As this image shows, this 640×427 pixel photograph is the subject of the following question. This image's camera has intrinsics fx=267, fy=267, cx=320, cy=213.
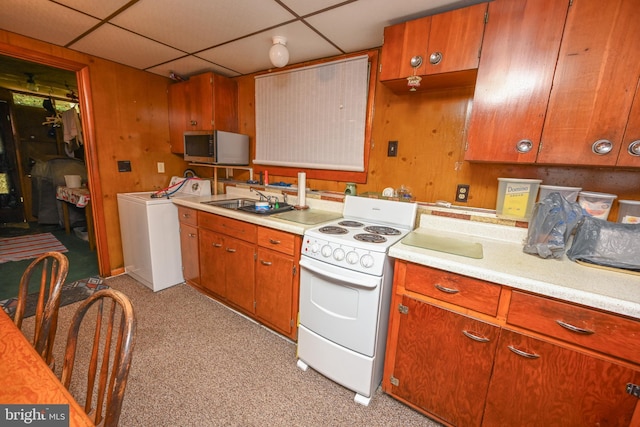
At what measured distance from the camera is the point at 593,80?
1211mm

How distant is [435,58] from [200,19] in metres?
1.53

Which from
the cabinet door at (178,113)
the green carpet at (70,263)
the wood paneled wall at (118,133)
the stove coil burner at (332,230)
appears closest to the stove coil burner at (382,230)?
the stove coil burner at (332,230)

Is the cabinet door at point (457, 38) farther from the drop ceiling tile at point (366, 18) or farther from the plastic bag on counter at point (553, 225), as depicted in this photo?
the plastic bag on counter at point (553, 225)

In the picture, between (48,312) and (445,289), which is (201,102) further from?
(445,289)

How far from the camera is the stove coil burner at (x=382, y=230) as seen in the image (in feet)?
5.50

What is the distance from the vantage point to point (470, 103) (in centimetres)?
177

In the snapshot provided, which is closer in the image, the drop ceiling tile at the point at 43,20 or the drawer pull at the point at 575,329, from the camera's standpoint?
the drawer pull at the point at 575,329

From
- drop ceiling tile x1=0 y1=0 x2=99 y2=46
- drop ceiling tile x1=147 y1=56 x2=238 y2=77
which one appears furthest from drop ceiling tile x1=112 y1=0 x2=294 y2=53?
drop ceiling tile x1=147 y1=56 x2=238 y2=77

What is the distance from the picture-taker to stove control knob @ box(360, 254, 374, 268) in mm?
1378

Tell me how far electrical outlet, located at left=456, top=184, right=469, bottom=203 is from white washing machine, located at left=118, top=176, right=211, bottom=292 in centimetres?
256

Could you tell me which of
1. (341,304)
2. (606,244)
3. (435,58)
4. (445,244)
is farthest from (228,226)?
(606,244)

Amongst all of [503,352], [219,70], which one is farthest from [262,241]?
[219,70]

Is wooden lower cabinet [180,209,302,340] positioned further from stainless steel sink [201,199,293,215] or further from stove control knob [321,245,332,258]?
stove control knob [321,245,332,258]

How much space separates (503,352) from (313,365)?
1.05 metres
